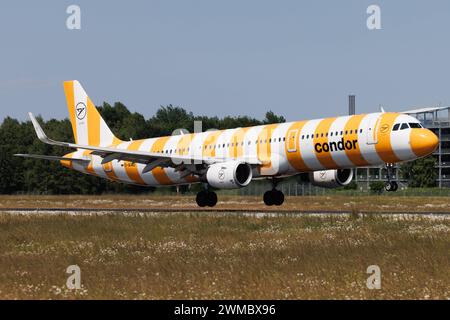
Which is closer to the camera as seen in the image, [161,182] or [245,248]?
[245,248]

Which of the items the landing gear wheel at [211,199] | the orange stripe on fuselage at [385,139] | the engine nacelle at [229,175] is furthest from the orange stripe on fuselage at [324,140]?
the landing gear wheel at [211,199]

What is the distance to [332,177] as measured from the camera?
43469 millimetres

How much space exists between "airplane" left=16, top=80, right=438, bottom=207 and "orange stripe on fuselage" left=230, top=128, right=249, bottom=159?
5 centimetres

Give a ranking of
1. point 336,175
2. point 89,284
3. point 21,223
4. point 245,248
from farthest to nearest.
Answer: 1. point 336,175
2. point 21,223
3. point 245,248
4. point 89,284

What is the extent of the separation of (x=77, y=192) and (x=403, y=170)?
55.3m

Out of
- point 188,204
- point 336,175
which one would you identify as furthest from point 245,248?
point 188,204

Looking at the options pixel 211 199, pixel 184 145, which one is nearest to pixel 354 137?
pixel 211 199

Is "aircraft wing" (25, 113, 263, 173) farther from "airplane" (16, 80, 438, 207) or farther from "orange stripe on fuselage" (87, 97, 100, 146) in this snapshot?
"orange stripe on fuselage" (87, 97, 100, 146)

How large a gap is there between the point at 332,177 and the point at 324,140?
204 inches

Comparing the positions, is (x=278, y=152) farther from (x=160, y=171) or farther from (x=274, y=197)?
(x=160, y=171)

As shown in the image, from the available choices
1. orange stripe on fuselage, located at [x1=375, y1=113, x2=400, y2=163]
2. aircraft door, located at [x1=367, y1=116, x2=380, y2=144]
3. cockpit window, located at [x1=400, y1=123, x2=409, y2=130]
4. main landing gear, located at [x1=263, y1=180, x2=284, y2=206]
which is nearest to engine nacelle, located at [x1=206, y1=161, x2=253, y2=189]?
main landing gear, located at [x1=263, y1=180, x2=284, y2=206]

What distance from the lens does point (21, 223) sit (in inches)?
1305

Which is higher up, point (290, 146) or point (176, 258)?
point (290, 146)
